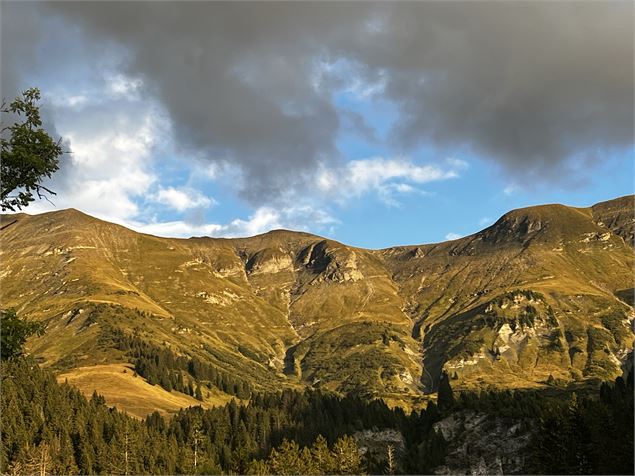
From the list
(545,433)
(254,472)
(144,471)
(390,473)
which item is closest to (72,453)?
(144,471)

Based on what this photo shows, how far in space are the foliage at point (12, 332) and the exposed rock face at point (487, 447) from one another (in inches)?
6300

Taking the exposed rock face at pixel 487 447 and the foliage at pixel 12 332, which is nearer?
the foliage at pixel 12 332

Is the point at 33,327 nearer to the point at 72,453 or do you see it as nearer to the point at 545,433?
the point at 545,433

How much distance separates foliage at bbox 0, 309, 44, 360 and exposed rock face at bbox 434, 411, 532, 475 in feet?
525

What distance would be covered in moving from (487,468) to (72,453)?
115971 millimetres

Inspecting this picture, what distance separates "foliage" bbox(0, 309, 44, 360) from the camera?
22.8 metres

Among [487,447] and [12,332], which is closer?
[12,332]

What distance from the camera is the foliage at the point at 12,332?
74.9 feet

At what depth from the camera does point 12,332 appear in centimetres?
2302

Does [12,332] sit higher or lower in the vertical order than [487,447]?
higher

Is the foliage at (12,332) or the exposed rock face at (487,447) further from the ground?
the foliage at (12,332)

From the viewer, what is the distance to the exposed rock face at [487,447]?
17050cm

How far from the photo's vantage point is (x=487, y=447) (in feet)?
591

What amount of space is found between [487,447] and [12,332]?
17538 cm
